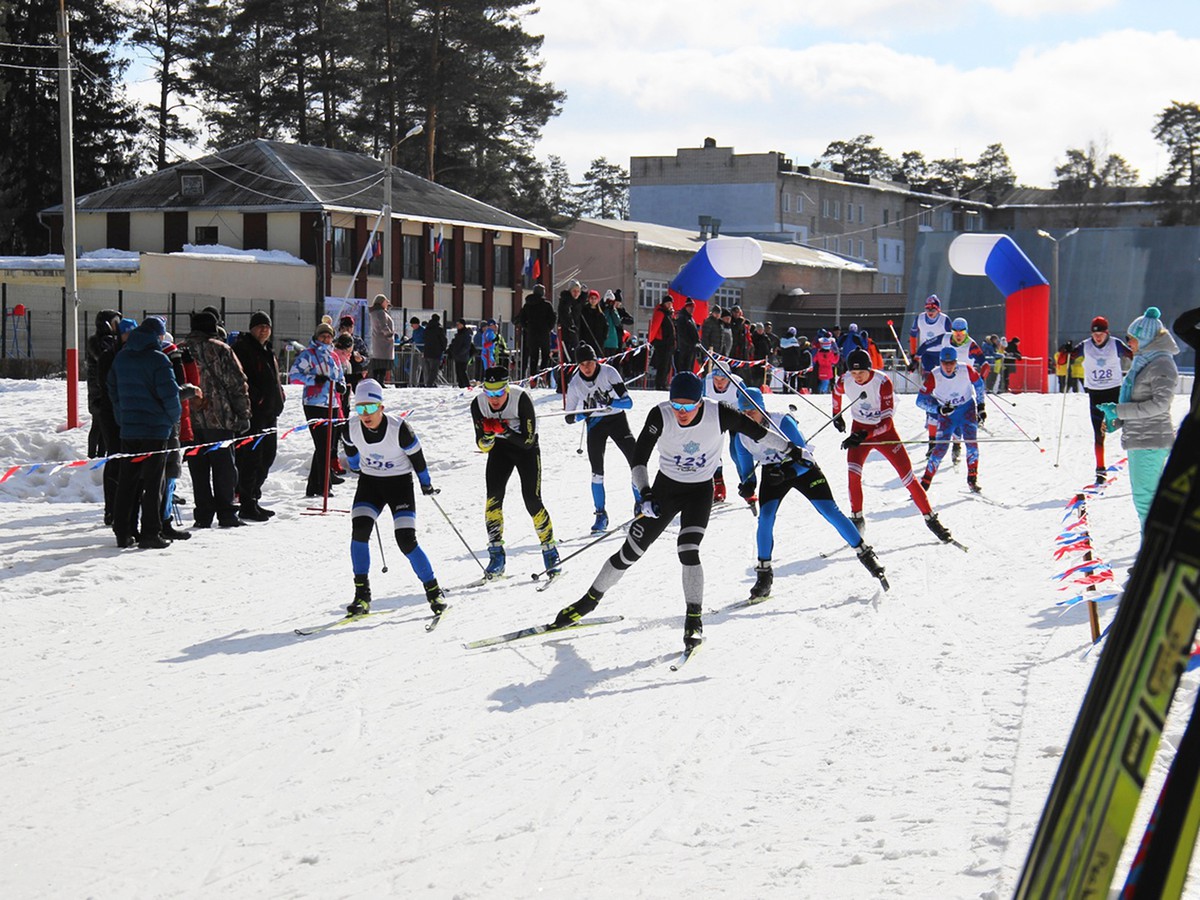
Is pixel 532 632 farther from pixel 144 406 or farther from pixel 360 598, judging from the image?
pixel 144 406

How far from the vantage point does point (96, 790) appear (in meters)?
5.52

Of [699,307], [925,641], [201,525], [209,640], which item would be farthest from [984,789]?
[699,307]

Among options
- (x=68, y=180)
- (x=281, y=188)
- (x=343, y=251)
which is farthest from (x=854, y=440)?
(x=281, y=188)

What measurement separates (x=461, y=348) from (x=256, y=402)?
1113 centimetres

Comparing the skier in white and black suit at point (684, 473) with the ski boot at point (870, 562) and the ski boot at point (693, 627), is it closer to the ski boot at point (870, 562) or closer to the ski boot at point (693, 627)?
the ski boot at point (693, 627)

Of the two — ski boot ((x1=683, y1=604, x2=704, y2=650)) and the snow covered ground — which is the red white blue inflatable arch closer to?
the snow covered ground

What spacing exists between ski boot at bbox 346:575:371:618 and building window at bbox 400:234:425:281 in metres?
36.1

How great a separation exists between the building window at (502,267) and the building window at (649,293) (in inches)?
292

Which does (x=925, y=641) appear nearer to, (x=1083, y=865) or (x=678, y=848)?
(x=678, y=848)

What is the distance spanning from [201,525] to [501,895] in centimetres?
896

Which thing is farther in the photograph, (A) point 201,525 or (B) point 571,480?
(B) point 571,480

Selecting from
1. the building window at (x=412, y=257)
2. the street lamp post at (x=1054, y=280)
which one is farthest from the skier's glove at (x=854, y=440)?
the building window at (x=412, y=257)

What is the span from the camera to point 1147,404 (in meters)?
8.33

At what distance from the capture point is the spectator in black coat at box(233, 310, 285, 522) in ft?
43.4
